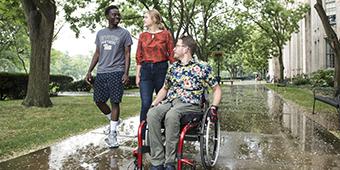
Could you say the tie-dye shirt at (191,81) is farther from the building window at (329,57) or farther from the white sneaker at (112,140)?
the building window at (329,57)

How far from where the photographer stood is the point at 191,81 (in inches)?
157

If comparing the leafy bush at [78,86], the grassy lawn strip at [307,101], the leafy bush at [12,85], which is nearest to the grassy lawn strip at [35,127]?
the grassy lawn strip at [307,101]

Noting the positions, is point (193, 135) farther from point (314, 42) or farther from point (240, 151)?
point (314, 42)

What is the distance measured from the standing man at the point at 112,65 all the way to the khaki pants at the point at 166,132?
1428 millimetres

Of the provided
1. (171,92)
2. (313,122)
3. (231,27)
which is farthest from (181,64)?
(231,27)

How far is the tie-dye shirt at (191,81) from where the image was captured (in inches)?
156

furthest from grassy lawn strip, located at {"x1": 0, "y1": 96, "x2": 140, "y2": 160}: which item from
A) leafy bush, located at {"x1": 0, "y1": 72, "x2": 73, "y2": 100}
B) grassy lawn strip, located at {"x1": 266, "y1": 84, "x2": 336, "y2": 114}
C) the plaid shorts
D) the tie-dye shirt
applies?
leafy bush, located at {"x1": 0, "y1": 72, "x2": 73, "y2": 100}

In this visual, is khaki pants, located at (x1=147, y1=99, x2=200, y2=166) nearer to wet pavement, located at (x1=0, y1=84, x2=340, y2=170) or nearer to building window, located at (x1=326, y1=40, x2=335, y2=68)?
wet pavement, located at (x1=0, y1=84, x2=340, y2=170)

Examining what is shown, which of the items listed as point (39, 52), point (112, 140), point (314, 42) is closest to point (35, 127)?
point (112, 140)

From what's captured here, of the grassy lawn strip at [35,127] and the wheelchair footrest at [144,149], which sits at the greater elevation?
the wheelchair footrest at [144,149]

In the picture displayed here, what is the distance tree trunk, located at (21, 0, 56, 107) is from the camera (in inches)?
446

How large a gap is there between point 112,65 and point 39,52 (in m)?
7.25

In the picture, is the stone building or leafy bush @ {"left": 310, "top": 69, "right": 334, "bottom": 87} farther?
the stone building

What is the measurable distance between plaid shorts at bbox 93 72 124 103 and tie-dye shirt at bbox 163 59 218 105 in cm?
120
